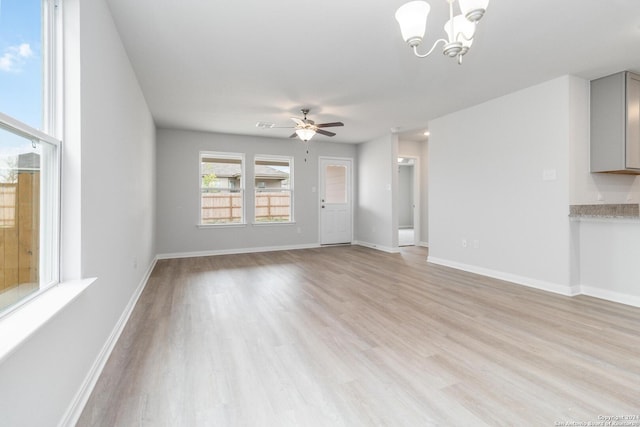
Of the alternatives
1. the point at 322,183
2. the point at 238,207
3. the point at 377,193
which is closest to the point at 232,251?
the point at 238,207

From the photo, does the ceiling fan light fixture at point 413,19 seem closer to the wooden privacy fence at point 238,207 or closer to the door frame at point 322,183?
the wooden privacy fence at point 238,207

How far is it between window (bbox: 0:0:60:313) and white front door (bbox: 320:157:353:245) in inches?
231

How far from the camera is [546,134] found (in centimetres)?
361

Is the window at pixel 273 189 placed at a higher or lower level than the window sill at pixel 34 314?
higher

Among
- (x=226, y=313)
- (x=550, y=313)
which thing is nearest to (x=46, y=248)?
(x=226, y=313)

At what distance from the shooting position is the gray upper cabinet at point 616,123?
3.33m

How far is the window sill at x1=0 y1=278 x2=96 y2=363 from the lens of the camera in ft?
3.19

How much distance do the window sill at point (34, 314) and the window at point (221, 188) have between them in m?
4.75

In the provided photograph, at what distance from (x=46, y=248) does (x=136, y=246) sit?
2052 mm

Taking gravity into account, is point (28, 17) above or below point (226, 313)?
above

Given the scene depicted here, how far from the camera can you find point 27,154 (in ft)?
4.31

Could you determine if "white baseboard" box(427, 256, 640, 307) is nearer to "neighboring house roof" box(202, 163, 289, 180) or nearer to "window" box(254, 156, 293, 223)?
"window" box(254, 156, 293, 223)

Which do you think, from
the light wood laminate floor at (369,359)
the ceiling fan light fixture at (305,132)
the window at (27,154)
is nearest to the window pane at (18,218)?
the window at (27,154)

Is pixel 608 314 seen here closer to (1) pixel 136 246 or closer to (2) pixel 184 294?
(2) pixel 184 294
